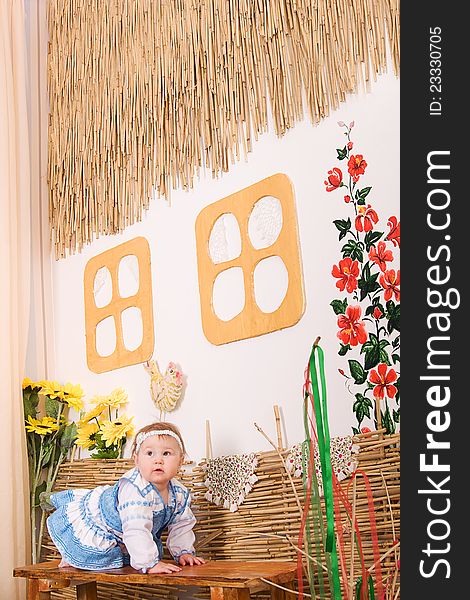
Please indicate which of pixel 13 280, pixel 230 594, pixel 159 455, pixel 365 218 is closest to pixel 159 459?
pixel 159 455

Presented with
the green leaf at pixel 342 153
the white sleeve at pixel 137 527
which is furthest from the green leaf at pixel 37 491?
the green leaf at pixel 342 153

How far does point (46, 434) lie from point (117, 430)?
0.35m

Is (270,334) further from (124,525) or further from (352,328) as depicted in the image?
(124,525)

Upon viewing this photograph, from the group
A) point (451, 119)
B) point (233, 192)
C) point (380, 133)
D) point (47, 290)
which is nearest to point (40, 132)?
point (47, 290)

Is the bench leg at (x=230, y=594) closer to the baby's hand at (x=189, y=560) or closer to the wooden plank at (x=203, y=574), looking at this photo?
the wooden plank at (x=203, y=574)

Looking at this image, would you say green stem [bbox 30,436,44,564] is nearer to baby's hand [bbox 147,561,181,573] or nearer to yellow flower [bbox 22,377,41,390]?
yellow flower [bbox 22,377,41,390]

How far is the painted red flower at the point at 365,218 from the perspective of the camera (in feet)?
5.93

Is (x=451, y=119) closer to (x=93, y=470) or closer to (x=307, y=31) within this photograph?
(x=307, y=31)

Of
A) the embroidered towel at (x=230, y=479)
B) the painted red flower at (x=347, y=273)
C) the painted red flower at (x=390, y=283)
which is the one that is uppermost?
the painted red flower at (x=347, y=273)

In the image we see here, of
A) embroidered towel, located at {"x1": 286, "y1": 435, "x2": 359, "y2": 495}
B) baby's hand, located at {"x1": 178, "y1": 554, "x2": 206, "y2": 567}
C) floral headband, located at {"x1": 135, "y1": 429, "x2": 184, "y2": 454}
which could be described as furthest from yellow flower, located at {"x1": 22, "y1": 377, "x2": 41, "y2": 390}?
embroidered towel, located at {"x1": 286, "y1": 435, "x2": 359, "y2": 495}

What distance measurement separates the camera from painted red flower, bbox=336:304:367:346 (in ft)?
5.90

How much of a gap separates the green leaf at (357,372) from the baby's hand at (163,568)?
23.2 inches

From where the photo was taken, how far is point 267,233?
2.07 metres

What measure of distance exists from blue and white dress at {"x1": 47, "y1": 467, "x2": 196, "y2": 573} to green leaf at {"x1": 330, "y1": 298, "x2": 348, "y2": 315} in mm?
611
